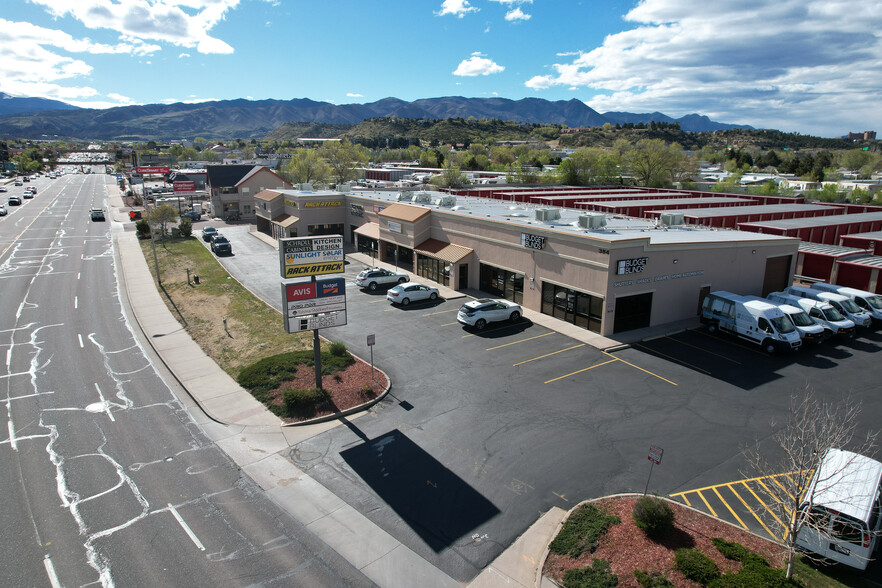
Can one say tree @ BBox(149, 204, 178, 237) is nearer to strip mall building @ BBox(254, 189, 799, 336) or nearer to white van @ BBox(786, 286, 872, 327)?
strip mall building @ BBox(254, 189, 799, 336)

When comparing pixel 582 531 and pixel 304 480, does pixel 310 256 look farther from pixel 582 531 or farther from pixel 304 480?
pixel 582 531

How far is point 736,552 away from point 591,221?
22.0 metres

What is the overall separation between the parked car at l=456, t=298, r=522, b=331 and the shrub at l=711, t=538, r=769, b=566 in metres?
17.3

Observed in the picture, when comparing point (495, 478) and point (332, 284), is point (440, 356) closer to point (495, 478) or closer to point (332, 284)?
point (332, 284)

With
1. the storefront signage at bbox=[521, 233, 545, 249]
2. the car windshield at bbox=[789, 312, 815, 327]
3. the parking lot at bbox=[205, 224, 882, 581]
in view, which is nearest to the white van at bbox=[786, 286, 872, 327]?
the parking lot at bbox=[205, 224, 882, 581]

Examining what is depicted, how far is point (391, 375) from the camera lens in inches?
875

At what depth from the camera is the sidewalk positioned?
1159 cm

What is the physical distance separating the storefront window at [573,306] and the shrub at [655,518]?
1586 centimetres

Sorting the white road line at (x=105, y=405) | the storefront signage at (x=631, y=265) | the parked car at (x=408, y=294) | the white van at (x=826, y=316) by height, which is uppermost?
the storefront signage at (x=631, y=265)

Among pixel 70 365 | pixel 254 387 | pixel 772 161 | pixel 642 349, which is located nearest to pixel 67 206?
pixel 70 365

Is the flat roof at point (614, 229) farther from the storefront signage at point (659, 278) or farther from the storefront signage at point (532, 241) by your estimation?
the storefront signage at point (659, 278)

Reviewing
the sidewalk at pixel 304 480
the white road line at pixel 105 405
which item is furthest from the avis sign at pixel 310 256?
the white road line at pixel 105 405

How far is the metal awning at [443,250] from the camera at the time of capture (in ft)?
119

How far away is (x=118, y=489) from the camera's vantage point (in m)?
14.4
